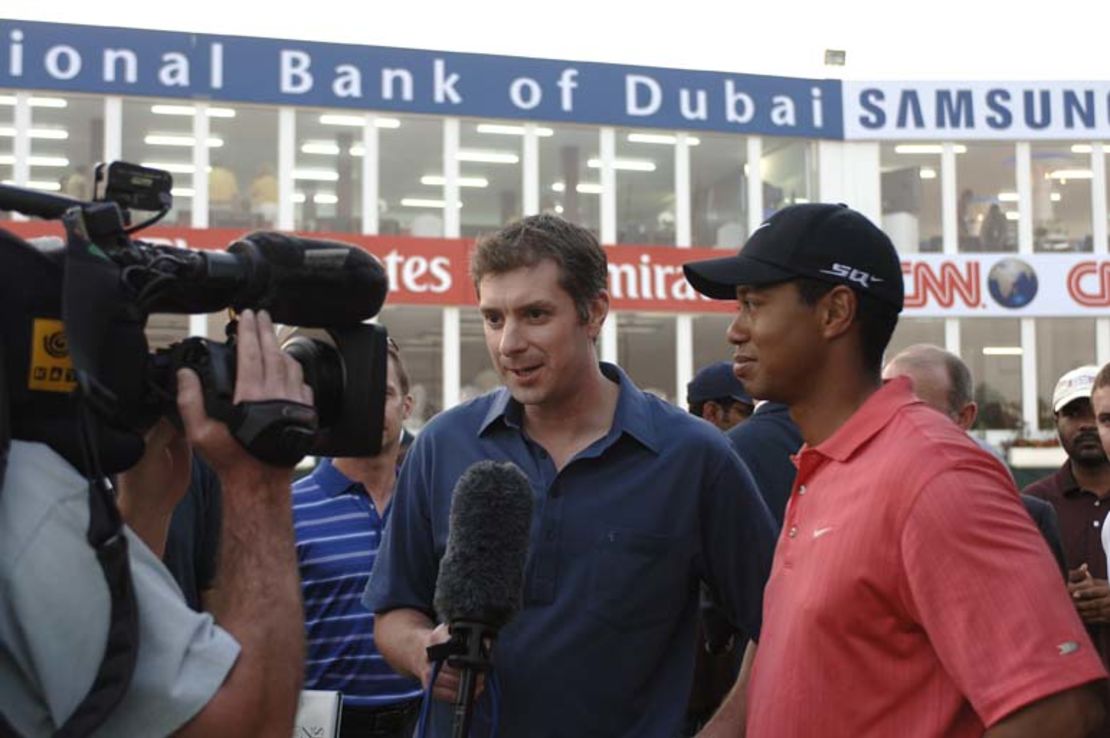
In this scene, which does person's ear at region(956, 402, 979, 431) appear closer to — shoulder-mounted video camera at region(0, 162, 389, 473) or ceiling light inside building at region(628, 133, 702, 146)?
shoulder-mounted video camera at region(0, 162, 389, 473)

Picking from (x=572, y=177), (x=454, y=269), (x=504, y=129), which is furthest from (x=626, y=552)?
(x=572, y=177)

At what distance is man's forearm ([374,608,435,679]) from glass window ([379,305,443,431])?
21.9 meters

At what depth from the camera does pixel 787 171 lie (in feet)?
90.5

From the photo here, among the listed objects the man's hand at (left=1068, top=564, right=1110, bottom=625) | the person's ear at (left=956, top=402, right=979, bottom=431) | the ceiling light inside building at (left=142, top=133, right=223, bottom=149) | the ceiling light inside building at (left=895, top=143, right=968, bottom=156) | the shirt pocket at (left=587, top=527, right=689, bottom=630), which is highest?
the ceiling light inside building at (left=895, top=143, right=968, bottom=156)

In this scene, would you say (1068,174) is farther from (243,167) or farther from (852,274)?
(852,274)

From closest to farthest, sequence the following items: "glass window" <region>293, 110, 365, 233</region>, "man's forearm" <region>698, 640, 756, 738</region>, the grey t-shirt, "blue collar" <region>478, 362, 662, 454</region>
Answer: the grey t-shirt
"man's forearm" <region>698, 640, 756, 738</region>
"blue collar" <region>478, 362, 662, 454</region>
"glass window" <region>293, 110, 365, 233</region>

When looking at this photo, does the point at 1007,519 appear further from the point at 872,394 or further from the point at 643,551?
the point at 643,551

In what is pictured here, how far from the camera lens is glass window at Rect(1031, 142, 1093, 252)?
2814cm

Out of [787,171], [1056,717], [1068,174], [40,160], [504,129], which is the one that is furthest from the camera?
[1068,174]

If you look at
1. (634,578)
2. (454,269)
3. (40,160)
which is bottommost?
(634,578)

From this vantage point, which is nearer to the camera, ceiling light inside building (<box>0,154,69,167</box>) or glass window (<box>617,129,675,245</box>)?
ceiling light inside building (<box>0,154,69,167</box>)

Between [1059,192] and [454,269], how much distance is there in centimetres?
1282

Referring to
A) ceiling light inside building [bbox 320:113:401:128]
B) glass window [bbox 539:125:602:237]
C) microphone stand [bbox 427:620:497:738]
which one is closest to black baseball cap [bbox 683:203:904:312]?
microphone stand [bbox 427:620:497:738]

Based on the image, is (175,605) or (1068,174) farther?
(1068,174)
